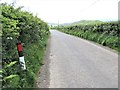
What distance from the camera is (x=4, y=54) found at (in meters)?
8.27

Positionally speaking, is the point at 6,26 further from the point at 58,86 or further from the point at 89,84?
the point at 89,84

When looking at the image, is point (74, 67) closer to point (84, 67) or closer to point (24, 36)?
point (84, 67)

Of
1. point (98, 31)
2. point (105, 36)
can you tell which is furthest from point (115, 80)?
point (98, 31)

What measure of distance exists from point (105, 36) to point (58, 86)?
1658 cm

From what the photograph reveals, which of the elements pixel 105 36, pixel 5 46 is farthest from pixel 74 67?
pixel 105 36

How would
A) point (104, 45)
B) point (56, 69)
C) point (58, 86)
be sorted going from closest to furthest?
1. point (58, 86)
2. point (56, 69)
3. point (104, 45)

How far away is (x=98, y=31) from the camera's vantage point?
1174 inches

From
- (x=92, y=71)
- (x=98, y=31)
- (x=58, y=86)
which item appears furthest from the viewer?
(x=98, y=31)

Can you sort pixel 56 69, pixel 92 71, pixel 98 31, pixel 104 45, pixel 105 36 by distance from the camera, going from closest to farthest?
1. pixel 92 71
2. pixel 56 69
3. pixel 104 45
4. pixel 105 36
5. pixel 98 31

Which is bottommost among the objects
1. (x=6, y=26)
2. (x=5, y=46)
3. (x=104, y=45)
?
(x=104, y=45)

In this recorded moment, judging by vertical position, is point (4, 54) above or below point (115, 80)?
above

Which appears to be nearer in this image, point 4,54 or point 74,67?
point 4,54

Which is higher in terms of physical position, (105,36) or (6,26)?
(6,26)

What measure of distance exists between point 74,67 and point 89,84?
329 centimetres
